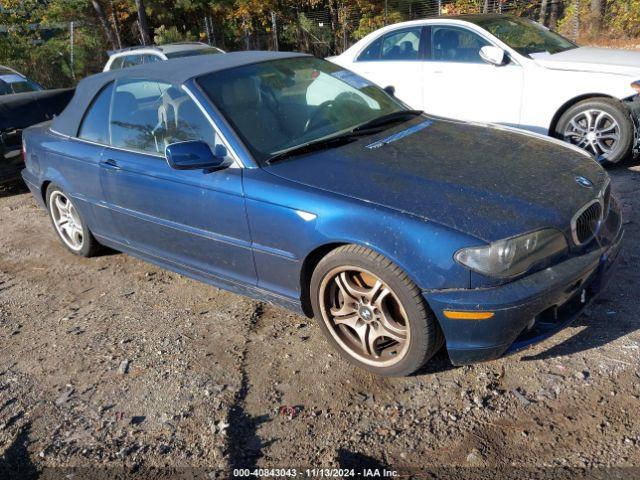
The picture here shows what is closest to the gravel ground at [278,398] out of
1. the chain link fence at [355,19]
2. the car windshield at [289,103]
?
the car windshield at [289,103]

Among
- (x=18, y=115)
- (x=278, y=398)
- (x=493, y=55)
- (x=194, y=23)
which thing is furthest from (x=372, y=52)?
(x=194, y=23)

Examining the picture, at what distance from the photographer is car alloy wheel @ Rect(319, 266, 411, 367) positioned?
2.98m

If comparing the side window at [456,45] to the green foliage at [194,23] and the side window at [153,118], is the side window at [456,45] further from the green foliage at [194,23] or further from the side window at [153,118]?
the green foliage at [194,23]

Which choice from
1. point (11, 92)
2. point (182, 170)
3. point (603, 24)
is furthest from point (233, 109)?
point (603, 24)

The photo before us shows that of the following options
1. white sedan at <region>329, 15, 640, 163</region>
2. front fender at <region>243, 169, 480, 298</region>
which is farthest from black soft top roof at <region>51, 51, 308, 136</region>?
white sedan at <region>329, 15, 640, 163</region>

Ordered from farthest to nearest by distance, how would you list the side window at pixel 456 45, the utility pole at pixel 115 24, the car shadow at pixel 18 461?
1. the utility pole at pixel 115 24
2. the side window at pixel 456 45
3. the car shadow at pixel 18 461

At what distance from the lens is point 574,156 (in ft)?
11.5

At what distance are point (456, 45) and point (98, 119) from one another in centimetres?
419

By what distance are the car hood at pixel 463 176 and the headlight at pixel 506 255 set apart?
0.14ft

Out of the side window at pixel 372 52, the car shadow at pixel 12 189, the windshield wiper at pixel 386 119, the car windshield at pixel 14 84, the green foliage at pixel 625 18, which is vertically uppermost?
the windshield wiper at pixel 386 119

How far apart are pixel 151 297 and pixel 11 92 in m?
5.55

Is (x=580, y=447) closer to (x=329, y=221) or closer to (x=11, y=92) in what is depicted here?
(x=329, y=221)

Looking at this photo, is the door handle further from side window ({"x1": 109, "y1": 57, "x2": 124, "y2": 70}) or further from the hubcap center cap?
side window ({"x1": 109, "y1": 57, "x2": 124, "y2": 70})

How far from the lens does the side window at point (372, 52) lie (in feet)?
24.3
